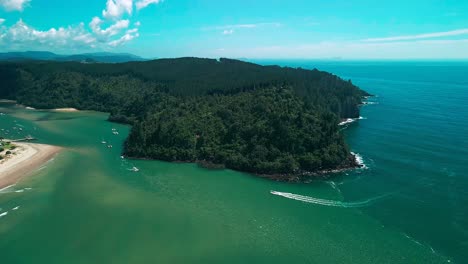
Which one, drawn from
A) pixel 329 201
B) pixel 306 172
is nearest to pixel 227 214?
pixel 329 201

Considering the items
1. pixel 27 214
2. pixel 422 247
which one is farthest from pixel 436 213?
pixel 27 214

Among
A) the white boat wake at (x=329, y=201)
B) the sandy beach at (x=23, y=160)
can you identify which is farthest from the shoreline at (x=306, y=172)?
the sandy beach at (x=23, y=160)

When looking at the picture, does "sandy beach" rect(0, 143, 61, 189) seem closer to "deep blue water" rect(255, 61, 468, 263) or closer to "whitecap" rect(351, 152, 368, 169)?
"deep blue water" rect(255, 61, 468, 263)

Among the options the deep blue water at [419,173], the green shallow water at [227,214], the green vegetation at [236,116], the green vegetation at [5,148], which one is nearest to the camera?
the green shallow water at [227,214]

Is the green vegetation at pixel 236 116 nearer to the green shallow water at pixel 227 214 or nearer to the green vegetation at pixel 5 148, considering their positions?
the green shallow water at pixel 227 214

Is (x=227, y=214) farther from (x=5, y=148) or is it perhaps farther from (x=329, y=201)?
(x=5, y=148)

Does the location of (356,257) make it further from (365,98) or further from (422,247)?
(365,98)
